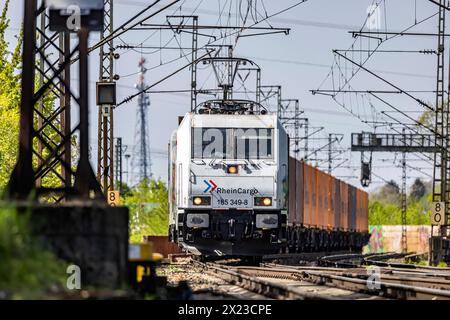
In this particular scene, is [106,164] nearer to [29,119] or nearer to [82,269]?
[29,119]

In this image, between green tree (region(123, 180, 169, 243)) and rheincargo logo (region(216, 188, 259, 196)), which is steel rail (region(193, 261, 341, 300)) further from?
green tree (region(123, 180, 169, 243))

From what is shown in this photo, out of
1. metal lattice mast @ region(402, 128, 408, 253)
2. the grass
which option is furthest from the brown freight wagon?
the grass

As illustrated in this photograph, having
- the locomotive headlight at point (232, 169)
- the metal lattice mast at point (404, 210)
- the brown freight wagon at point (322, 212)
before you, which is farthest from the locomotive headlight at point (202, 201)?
the metal lattice mast at point (404, 210)

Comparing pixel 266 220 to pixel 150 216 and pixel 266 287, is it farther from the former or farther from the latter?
pixel 150 216

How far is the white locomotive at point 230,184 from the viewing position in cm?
2544

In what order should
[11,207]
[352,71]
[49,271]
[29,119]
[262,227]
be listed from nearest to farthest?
[49,271]
[11,207]
[29,119]
[262,227]
[352,71]

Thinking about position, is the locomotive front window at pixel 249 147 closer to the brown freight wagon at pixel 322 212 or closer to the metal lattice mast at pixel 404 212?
the brown freight wagon at pixel 322 212

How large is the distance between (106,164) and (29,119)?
61.3 feet

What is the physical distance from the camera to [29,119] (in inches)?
536

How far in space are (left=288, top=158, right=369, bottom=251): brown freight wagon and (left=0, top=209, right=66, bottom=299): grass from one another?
22107 millimetres

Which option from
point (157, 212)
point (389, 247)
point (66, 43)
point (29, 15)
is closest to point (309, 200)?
point (66, 43)

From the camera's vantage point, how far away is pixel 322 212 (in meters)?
42.4

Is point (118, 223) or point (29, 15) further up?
point (29, 15)

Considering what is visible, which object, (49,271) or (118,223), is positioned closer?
(49,271)
